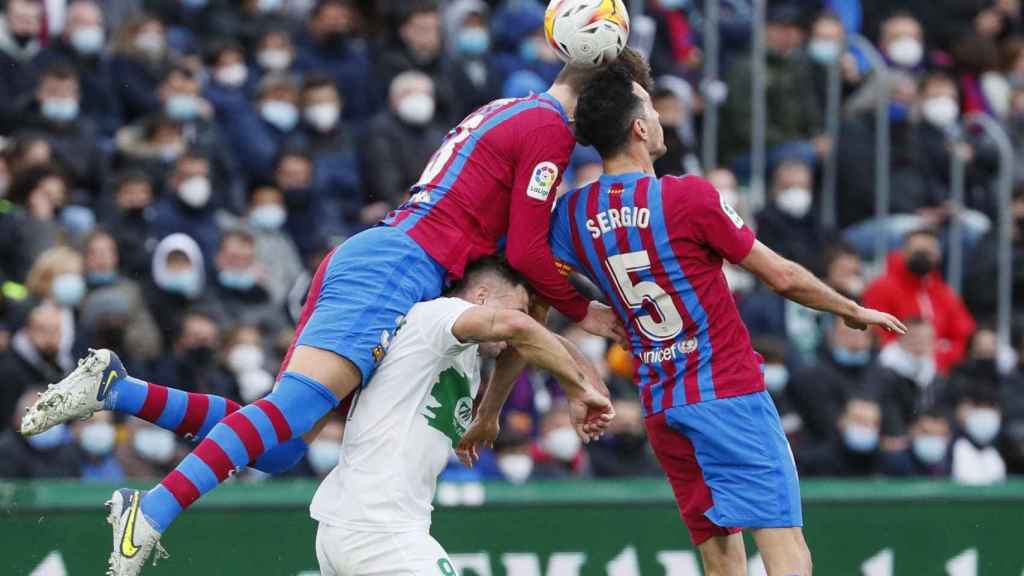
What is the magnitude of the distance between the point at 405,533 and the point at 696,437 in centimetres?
122

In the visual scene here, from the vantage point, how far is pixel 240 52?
14078 millimetres

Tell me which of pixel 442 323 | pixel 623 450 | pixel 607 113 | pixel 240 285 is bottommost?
pixel 623 450

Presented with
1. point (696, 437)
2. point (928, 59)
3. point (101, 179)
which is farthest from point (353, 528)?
point (928, 59)

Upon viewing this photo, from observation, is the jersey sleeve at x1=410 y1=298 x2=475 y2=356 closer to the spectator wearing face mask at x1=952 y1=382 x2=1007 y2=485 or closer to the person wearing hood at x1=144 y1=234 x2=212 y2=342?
the person wearing hood at x1=144 y1=234 x2=212 y2=342

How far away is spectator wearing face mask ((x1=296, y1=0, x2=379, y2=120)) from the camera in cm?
1453

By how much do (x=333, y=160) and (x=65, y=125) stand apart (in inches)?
70.0

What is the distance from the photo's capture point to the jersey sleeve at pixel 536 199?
26.4 feet

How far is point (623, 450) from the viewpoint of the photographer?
41.5 feet

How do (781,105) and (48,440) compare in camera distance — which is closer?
(48,440)

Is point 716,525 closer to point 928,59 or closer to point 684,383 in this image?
point 684,383

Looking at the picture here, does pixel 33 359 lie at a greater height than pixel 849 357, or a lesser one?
greater

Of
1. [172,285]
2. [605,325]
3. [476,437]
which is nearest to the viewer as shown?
[605,325]

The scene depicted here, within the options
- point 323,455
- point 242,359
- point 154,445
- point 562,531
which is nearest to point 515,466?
point 323,455

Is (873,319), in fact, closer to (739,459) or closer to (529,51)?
(739,459)
